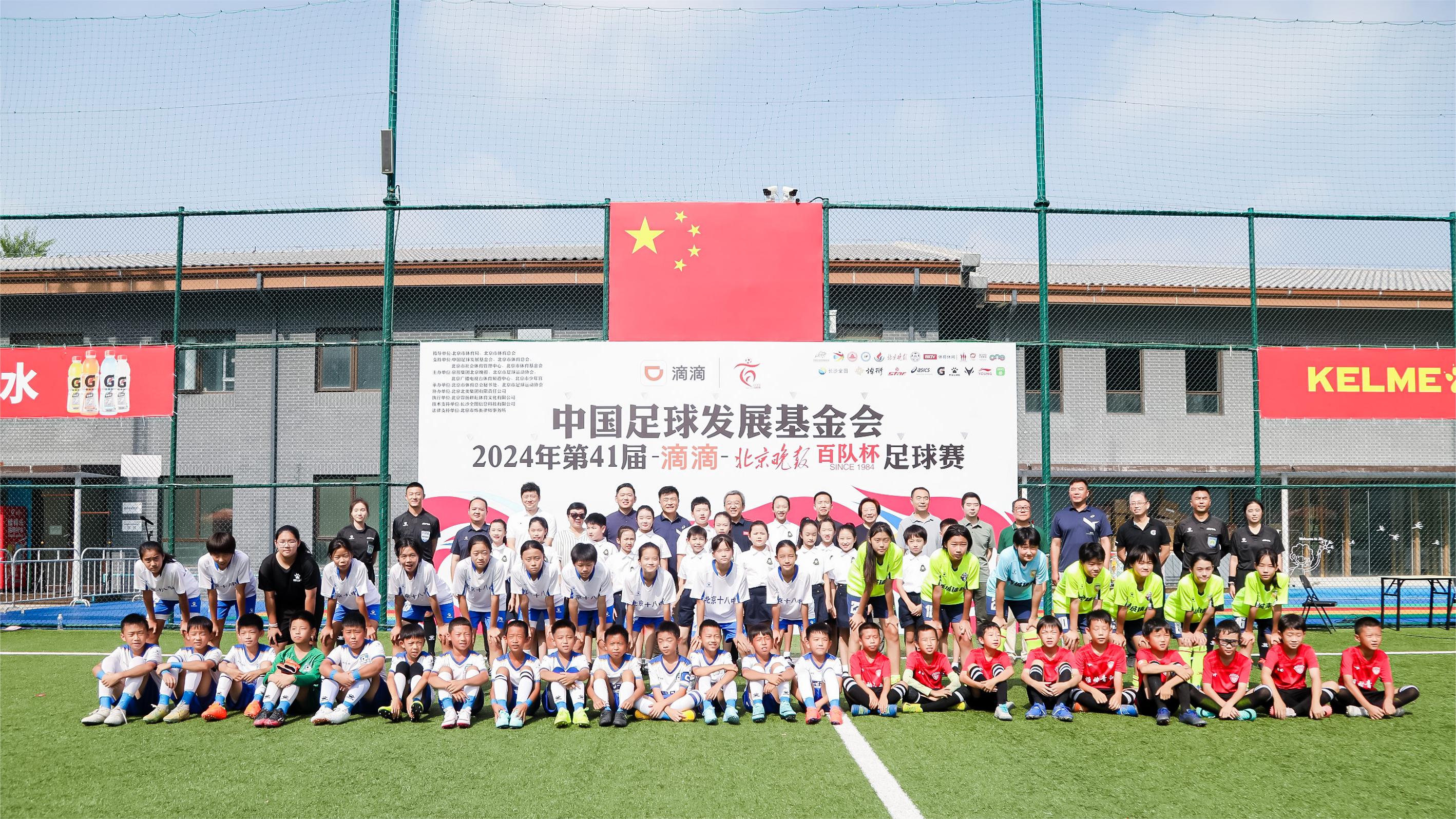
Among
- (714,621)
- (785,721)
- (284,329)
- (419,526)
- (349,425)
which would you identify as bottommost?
(785,721)

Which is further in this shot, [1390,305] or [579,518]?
[1390,305]

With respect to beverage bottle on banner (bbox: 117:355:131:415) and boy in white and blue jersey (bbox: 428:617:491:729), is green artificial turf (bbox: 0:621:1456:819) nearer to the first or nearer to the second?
boy in white and blue jersey (bbox: 428:617:491:729)

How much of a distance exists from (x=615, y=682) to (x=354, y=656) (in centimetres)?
186

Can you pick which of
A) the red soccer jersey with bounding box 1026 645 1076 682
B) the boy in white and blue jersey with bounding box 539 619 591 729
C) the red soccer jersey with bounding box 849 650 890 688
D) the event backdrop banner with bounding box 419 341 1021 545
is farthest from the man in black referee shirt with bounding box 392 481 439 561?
the red soccer jersey with bounding box 1026 645 1076 682

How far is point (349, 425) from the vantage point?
16000mm

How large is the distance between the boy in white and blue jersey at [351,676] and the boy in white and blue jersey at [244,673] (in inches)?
16.4

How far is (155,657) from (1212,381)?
1578 cm

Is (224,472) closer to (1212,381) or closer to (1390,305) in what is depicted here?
(1212,381)

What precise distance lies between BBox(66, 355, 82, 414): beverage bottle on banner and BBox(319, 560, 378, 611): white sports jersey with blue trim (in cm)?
429

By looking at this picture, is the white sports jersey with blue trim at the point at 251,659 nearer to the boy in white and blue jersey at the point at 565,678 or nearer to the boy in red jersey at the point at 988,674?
the boy in white and blue jersey at the point at 565,678

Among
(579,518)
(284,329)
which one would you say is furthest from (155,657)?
(284,329)

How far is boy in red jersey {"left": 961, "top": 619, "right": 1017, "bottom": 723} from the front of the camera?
6949 mm

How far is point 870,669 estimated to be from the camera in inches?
281

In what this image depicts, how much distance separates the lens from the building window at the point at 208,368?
1619cm
